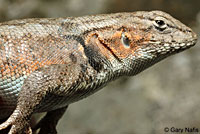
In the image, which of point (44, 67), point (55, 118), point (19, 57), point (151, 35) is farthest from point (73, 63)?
point (55, 118)

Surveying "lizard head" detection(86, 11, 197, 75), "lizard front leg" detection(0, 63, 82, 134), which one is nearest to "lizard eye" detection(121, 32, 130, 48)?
"lizard head" detection(86, 11, 197, 75)

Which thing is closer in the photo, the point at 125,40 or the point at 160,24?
the point at 125,40

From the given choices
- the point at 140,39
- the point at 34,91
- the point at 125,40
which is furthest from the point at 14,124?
the point at 140,39

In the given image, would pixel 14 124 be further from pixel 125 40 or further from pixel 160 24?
pixel 160 24

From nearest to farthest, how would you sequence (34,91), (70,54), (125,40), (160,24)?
(34,91), (70,54), (125,40), (160,24)

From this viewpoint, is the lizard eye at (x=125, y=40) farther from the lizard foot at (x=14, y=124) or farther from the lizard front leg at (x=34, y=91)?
the lizard foot at (x=14, y=124)

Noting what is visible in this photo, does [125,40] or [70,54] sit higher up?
[125,40]

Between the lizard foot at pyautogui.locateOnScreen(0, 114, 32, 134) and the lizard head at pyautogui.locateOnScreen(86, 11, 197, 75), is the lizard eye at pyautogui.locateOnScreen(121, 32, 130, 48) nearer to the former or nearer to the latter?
the lizard head at pyautogui.locateOnScreen(86, 11, 197, 75)

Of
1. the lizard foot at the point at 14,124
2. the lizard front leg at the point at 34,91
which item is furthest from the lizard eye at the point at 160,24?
the lizard foot at the point at 14,124
